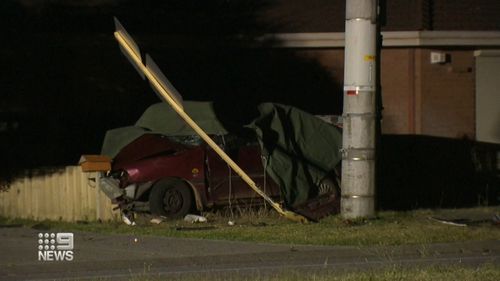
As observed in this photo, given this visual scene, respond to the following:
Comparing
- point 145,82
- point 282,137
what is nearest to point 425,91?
point 145,82

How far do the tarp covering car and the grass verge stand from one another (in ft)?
2.42

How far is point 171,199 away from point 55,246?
2943 millimetres

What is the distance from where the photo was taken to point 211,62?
76.6ft

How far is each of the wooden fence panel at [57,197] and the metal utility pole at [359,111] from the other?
3.86m

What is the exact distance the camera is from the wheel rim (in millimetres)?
15641

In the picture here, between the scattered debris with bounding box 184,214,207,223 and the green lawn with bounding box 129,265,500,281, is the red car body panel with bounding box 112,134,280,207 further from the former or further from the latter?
the green lawn with bounding box 129,265,500,281

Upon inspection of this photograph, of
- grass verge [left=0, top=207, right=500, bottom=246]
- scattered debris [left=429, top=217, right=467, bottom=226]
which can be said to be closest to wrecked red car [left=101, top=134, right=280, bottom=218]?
grass verge [left=0, top=207, right=500, bottom=246]

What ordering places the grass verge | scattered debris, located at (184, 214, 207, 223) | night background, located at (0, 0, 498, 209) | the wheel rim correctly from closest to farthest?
1. the grass verge
2. scattered debris, located at (184, 214, 207, 223)
3. the wheel rim
4. night background, located at (0, 0, 498, 209)

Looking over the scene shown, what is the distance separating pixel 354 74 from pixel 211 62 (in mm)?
8608

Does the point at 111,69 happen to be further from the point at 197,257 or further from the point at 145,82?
the point at 197,257

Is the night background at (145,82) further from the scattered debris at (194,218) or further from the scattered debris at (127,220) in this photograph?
the scattered debris at (194,218)

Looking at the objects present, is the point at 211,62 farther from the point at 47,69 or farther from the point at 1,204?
the point at 1,204

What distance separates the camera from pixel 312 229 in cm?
1449

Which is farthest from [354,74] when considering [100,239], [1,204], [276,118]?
[1,204]
